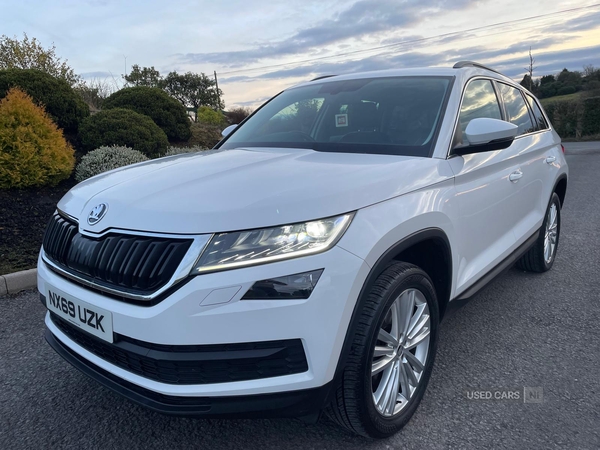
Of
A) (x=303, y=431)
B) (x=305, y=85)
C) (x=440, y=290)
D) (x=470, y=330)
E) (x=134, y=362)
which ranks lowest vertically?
(x=470, y=330)

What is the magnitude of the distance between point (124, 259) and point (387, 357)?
1208 mm

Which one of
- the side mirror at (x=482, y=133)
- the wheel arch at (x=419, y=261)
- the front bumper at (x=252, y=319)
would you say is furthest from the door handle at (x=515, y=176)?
the front bumper at (x=252, y=319)

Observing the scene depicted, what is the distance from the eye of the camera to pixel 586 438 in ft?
7.11

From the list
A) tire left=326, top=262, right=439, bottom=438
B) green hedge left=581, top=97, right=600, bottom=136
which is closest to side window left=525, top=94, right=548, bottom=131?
tire left=326, top=262, right=439, bottom=438

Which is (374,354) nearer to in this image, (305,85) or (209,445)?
(209,445)

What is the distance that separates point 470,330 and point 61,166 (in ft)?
18.2

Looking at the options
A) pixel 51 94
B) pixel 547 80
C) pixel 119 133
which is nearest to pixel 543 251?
pixel 119 133

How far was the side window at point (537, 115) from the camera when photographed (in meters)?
4.32

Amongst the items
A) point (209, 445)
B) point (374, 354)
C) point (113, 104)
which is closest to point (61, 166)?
point (113, 104)

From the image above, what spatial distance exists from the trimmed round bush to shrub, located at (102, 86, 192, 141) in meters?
2.89

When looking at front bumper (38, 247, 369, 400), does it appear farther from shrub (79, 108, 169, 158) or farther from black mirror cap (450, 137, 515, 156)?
shrub (79, 108, 169, 158)

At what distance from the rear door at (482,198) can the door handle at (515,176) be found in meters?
0.02

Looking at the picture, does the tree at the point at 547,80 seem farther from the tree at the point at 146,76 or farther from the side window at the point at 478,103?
the side window at the point at 478,103

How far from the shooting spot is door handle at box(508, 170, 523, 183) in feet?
10.6
